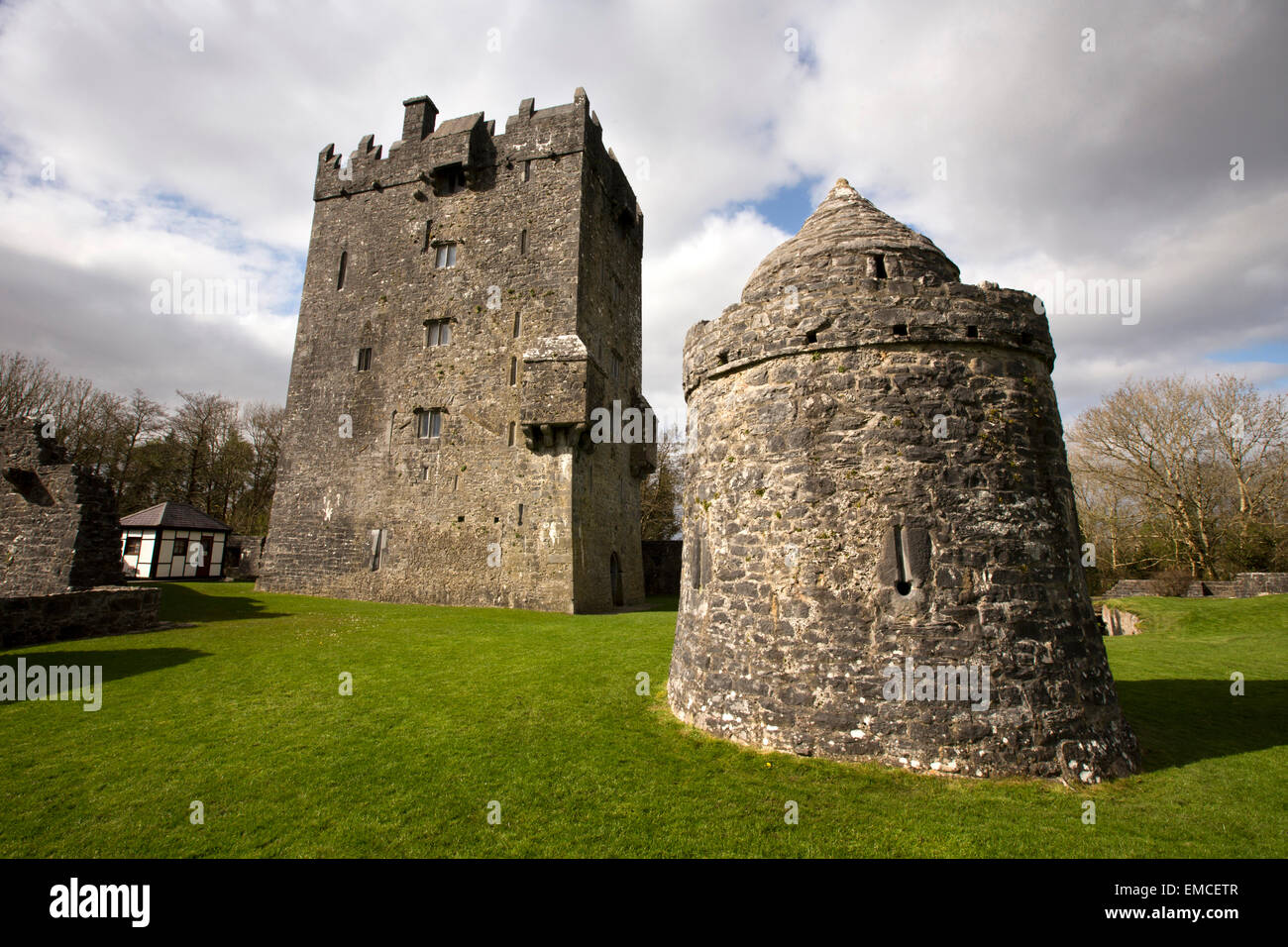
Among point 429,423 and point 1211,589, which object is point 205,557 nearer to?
point 429,423

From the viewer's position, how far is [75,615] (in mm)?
12070

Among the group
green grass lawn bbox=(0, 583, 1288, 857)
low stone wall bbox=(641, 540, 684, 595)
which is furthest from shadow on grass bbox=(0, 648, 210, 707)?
low stone wall bbox=(641, 540, 684, 595)

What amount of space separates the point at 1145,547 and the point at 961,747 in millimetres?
32176

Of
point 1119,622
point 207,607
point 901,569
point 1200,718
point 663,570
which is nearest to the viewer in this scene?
point 901,569

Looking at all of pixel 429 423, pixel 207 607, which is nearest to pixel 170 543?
Answer: pixel 207 607

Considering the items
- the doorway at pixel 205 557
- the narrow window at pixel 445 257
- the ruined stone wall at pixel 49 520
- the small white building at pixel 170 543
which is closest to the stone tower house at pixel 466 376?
the narrow window at pixel 445 257

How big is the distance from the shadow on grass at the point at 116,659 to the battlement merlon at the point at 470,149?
19125 mm

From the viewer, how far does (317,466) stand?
2300 cm

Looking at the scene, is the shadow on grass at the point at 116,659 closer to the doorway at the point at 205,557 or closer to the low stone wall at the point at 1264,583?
the doorway at the point at 205,557

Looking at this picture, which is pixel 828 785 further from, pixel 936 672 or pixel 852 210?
pixel 852 210

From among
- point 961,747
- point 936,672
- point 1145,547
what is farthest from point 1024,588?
point 1145,547

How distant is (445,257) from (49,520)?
14.7 meters

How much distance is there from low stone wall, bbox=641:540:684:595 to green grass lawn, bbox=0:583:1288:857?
19.2 m

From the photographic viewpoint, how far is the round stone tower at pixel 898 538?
217 inches
